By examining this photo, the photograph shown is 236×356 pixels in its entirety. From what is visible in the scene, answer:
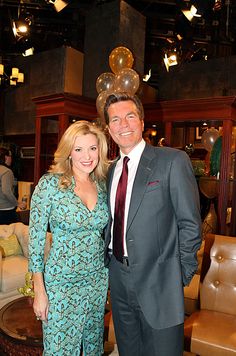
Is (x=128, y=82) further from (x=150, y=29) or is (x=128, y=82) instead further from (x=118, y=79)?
(x=150, y=29)

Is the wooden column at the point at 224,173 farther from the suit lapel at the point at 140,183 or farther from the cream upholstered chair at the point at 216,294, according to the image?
the suit lapel at the point at 140,183

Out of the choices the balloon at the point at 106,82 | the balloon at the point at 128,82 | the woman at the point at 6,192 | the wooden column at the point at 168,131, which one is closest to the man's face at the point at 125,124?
the balloon at the point at 128,82

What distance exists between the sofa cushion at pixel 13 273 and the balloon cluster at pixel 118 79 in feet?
6.04

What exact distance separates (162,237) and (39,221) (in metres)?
0.60

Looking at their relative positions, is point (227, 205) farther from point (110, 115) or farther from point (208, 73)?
point (208, 73)

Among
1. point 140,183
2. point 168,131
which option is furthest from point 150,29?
point 140,183

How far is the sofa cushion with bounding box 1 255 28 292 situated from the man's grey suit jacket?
2.24m

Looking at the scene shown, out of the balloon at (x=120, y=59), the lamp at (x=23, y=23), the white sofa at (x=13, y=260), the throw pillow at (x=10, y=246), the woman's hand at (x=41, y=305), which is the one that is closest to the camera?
the woman's hand at (x=41, y=305)

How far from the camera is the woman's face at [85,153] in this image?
1.72 m

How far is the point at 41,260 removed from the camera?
1636mm

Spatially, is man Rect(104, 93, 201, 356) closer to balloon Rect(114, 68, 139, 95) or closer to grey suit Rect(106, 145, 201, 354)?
grey suit Rect(106, 145, 201, 354)

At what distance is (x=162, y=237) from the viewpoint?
1487mm

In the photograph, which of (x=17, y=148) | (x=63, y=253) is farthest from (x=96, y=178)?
(x=17, y=148)

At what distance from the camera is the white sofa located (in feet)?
10.9
